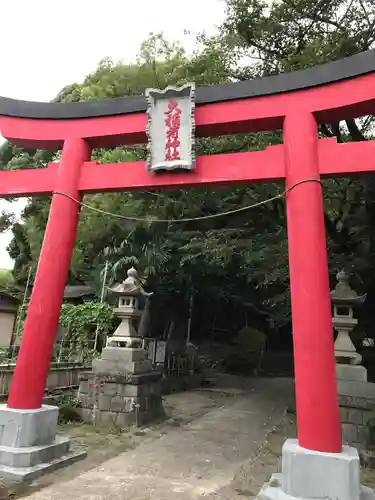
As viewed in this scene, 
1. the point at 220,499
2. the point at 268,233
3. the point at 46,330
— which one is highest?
the point at 268,233

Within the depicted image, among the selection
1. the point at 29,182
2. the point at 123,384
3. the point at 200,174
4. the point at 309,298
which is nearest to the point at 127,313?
the point at 123,384

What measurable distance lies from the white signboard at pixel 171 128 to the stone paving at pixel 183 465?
164 inches

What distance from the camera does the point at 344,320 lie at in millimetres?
8234

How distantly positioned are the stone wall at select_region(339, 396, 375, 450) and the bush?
1430cm

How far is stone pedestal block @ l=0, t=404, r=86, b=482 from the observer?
5254 millimetres

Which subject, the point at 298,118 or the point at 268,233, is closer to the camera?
the point at 298,118

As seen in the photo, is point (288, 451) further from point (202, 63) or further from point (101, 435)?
point (202, 63)

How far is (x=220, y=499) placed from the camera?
4.86 m

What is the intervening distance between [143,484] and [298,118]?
5116mm

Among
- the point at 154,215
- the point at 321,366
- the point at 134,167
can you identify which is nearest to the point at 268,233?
the point at 154,215

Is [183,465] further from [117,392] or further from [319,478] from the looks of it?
[117,392]

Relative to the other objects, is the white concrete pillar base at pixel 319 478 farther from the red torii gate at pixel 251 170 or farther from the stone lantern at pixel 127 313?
the stone lantern at pixel 127 313

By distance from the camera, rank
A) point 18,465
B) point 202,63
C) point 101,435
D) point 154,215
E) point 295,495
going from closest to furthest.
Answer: point 295,495, point 18,465, point 101,435, point 202,63, point 154,215

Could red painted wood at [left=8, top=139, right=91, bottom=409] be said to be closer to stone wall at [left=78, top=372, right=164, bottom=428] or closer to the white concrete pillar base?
stone wall at [left=78, top=372, right=164, bottom=428]
